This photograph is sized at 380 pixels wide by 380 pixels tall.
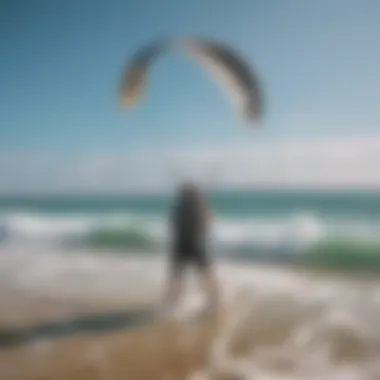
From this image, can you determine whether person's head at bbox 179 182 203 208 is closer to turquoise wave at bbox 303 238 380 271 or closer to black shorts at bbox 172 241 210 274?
black shorts at bbox 172 241 210 274

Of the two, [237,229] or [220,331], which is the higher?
[237,229]

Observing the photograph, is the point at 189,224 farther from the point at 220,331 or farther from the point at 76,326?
the point at 76,326

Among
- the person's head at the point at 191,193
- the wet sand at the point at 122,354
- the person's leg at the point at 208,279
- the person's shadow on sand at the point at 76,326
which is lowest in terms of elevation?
the wet sand at the point at 122,354

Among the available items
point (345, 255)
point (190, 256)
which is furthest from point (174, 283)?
point (345, 255)

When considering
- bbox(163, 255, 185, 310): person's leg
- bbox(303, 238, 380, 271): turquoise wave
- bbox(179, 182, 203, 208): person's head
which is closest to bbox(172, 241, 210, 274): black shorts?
bbox(163, 255, 185, 310): person's leg

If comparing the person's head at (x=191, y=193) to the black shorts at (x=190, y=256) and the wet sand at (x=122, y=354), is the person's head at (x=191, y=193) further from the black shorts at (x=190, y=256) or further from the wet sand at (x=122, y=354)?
the wet sand at (x=122, y=354)

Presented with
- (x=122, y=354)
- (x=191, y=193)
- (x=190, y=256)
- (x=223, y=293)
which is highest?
(x=191, y=193)

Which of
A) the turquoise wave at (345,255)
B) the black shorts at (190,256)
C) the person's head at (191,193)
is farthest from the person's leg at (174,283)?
the turquoise wave at (345,255)
